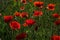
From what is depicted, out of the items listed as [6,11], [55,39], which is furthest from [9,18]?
[6,11]

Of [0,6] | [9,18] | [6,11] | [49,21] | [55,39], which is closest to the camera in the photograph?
[55,39]

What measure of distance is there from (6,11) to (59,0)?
849mm

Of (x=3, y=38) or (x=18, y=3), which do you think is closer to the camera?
(x=3, y=38)

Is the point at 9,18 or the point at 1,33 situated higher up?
the point at 9,18

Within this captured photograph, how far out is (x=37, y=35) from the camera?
2379 mm

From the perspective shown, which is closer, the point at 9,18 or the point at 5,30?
the point at 9,18

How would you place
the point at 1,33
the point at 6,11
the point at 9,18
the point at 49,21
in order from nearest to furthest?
the point at 9,18
the point at 1,33
the point at 49,21
the point at 6,11

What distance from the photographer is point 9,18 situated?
216 cm

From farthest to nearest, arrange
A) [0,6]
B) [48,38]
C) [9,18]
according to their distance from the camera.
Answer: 1. [0,6]
2. [48,38]
3. [9,18]

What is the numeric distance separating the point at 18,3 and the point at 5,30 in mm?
936

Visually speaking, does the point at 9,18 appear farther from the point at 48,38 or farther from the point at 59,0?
the point at 59,0

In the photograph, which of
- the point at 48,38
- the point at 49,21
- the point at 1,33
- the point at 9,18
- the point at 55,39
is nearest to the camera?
the point at 55,39

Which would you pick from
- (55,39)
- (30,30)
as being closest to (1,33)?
(30,30)

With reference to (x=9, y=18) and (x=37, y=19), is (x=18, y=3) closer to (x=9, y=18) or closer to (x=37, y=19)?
(x=37, y=19)
